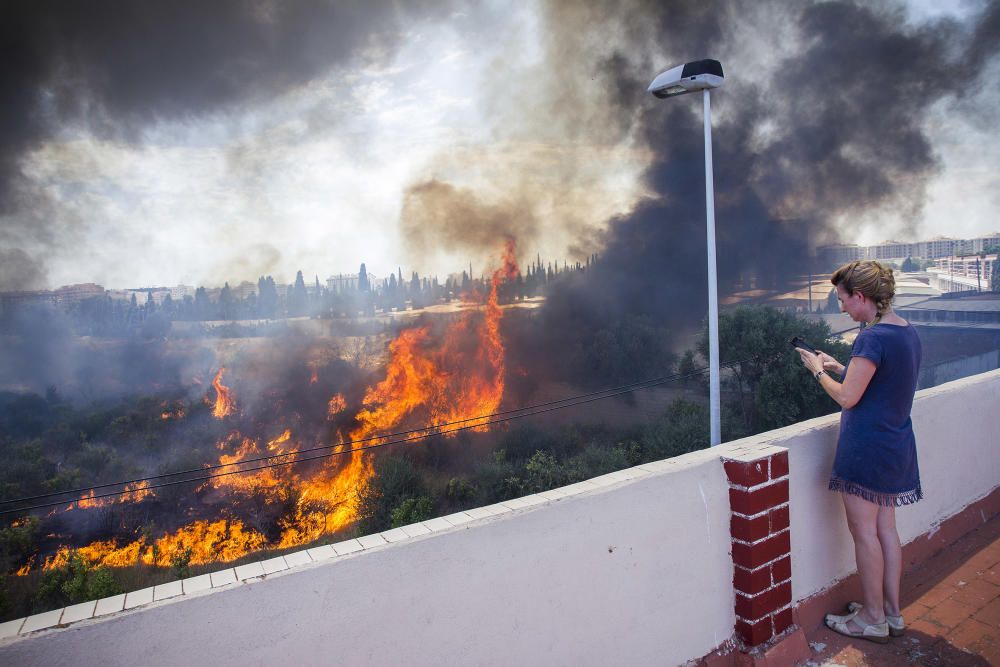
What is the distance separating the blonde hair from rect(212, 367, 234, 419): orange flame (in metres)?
24.0

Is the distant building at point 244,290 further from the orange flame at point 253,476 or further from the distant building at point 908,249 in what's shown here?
the distant building at point 908,249

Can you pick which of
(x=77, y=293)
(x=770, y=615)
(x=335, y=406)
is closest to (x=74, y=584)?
(x=77, y=293)

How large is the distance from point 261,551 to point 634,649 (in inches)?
718

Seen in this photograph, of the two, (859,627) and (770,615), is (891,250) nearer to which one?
(859,627)

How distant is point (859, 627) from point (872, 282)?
53.6 inches

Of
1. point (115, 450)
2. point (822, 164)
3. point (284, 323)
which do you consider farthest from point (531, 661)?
point (822, 164)

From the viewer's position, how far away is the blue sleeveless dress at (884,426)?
2.03m

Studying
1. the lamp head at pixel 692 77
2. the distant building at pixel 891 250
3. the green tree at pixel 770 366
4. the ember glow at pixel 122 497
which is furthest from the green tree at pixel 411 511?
the distant building at pixel 891 250

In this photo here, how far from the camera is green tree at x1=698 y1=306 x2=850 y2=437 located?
19.7m

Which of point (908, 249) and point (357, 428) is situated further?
point (908, 249)

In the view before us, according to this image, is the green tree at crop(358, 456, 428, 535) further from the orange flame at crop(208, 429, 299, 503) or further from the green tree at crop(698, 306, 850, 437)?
the green tree at crop(698, 306, 850, 437)

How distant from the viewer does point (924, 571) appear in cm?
278

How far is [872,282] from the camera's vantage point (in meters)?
2.06

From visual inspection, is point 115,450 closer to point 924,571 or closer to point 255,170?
point 255,170
